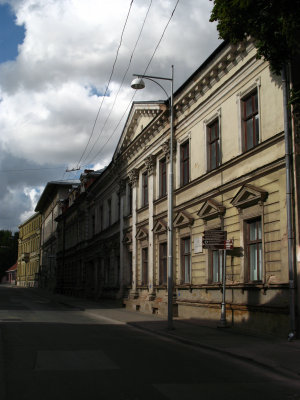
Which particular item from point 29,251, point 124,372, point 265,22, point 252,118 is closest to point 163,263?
point 252,118

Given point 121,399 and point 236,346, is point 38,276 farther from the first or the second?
point 121,399

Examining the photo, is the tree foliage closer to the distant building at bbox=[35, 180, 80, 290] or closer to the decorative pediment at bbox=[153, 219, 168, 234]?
the decorative pediment at bbox=[153, 219, 168, 234]

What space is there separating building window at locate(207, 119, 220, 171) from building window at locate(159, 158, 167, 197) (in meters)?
5.12

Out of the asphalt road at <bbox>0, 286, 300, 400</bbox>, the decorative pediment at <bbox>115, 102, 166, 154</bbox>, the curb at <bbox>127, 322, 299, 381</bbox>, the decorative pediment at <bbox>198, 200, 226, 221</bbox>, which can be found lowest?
the curb at <bbox>127, 322, 299, 381</bbox>

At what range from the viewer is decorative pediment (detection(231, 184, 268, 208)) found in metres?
14.9

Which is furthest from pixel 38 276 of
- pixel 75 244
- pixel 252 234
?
pixel 252 234

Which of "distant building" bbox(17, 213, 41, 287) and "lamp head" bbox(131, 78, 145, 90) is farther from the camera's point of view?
"distant building" bbox(17, 213, 41, 287)

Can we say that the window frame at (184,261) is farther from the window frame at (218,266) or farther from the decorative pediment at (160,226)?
the window frame at (218,266)

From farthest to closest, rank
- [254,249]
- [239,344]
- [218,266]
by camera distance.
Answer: [218,266] < [254,249] < [239,344]

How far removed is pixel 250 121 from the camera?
1645 cm

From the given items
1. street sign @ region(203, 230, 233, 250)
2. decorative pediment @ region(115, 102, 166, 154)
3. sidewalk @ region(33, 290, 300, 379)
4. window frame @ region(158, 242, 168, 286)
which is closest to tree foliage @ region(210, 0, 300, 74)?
street sign @ region(203, 230, 233, 250)

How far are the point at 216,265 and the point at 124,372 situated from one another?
410 inches

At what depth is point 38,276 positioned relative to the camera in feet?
254

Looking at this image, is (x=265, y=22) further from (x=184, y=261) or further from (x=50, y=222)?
(x=50, y=222)
